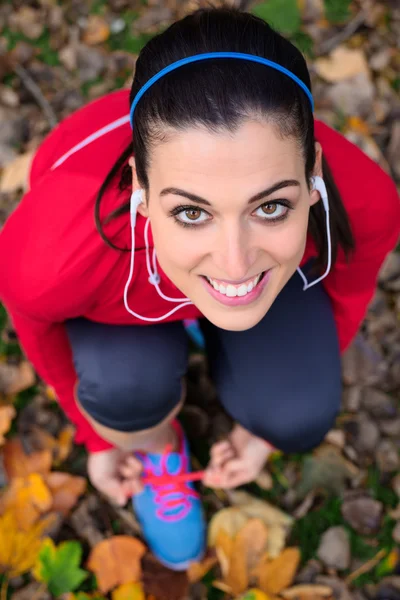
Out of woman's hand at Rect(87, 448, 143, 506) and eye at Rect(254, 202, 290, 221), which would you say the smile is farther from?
woman's hand at Rect(87, 448, 143, 506)

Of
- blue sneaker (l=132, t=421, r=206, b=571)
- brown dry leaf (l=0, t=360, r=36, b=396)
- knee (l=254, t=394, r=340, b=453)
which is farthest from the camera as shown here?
brown dry leaf (l=0, t=360, r=36, b=396)

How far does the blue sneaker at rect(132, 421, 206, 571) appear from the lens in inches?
58.5

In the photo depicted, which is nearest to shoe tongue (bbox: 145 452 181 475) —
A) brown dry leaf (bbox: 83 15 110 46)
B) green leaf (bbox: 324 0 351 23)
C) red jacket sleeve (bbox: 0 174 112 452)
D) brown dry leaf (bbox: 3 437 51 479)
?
brown dry leaf (bbox: 3 437 51 479)

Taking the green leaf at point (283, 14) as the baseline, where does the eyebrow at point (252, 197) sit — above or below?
below

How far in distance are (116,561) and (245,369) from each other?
54 cm

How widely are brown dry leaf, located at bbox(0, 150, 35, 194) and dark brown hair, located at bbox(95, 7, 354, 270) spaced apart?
3.43 feet

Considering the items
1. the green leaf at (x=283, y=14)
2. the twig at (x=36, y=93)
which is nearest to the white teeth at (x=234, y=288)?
the twig at (x=36, y=93)

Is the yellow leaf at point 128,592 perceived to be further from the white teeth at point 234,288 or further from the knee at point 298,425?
the white teeth at point 234,288

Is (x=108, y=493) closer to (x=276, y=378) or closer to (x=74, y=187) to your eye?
(x=276, y=378)

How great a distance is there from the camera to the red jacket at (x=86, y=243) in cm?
113

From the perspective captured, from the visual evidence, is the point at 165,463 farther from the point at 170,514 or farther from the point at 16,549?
the point at 16,549

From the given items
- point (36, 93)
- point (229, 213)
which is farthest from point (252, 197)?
point (36, 93)

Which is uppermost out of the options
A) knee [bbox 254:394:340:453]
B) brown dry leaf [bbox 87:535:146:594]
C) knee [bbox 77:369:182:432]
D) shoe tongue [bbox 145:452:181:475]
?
knee [bbox 77:369:182:432]

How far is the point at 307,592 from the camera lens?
1.46 meters
